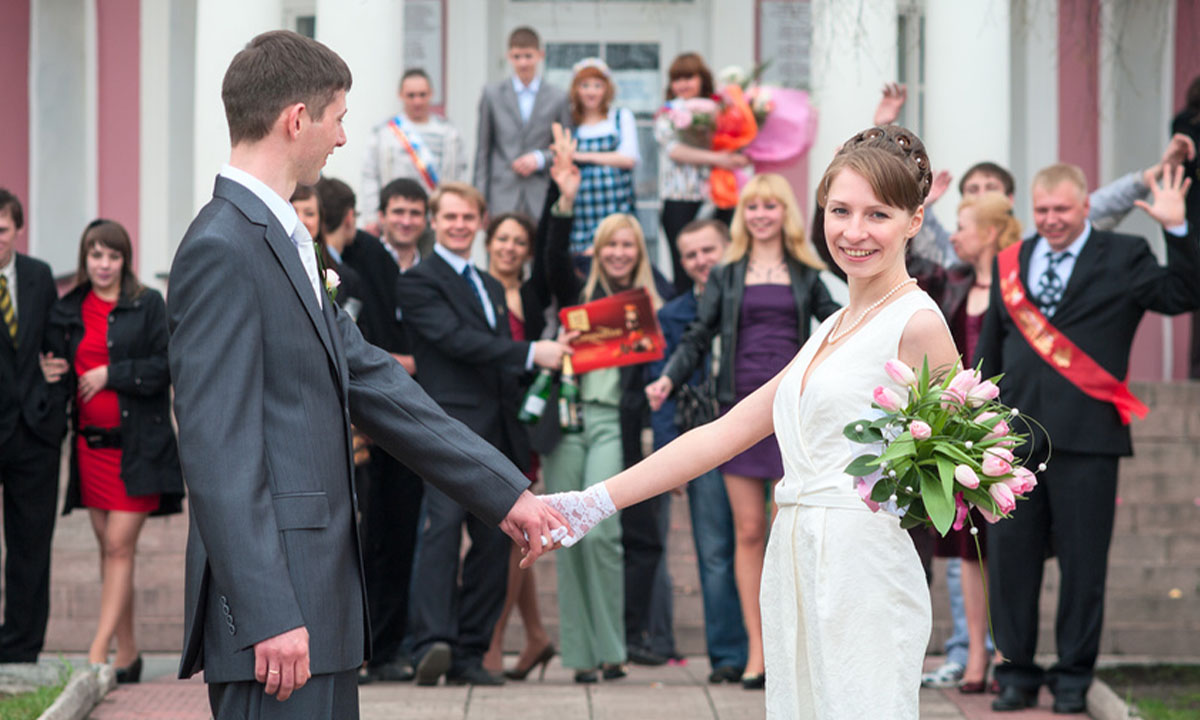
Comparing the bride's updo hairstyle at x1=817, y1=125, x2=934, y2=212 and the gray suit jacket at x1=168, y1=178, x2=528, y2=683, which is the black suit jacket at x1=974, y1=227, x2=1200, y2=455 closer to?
the bride's updo hairstyle at x1=817, y1=125, x2=934, y2=212

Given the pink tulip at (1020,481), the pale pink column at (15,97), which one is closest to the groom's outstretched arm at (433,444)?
the pink tulip at (1020,481)

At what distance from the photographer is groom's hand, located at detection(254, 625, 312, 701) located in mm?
3439

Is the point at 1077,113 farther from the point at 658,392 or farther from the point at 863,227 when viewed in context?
the point at 863,227

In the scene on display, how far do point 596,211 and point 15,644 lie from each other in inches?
163

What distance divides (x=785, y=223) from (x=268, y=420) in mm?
4496

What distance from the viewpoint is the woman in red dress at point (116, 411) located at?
301 inches

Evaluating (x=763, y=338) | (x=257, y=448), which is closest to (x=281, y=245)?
(x=257, y=448)

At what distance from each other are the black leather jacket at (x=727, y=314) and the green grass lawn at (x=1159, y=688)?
2.17 metres

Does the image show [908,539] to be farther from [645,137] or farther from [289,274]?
[645,137]

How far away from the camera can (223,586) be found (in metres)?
3.44

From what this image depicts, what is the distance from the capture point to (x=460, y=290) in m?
7.74

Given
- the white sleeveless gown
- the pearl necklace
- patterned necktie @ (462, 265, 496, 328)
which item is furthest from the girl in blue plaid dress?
the white sleeveless gown

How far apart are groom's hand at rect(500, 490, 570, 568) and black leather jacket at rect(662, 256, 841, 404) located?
3.21 meters

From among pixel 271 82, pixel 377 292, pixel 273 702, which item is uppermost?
pixel 271 82
